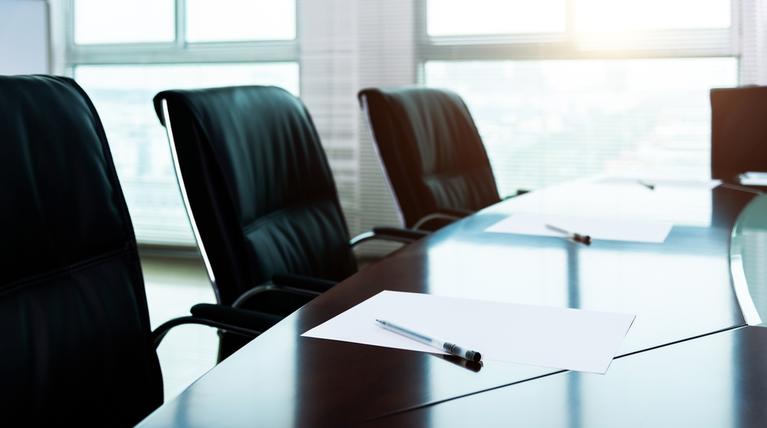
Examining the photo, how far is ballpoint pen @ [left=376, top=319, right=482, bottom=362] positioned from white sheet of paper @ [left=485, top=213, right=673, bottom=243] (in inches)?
29.7

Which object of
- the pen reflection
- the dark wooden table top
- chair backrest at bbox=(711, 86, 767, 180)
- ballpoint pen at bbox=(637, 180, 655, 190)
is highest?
chair backrest at bbox=(711, 86, 767, 180)

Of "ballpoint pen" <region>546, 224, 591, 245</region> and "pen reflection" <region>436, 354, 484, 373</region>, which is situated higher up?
"ballpoint pen" <region>546, 224, 591, 245</region>

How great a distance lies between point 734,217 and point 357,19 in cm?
305

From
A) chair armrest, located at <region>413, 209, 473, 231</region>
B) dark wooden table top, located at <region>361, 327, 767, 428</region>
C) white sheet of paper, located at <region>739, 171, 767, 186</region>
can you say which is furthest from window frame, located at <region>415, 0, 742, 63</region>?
dark wooden table top, located at <region>361, 327, 767, 428</region>

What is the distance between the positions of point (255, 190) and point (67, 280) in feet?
1.90

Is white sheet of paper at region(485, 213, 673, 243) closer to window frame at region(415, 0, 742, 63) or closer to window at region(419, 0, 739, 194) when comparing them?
window at region(419, 0, 739, 194)

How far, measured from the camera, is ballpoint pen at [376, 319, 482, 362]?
0.96 metres

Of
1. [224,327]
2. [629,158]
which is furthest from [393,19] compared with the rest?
[224,327]

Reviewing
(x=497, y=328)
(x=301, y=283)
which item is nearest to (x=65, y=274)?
(x=301, y=283)

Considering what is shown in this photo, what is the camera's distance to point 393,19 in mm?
4680

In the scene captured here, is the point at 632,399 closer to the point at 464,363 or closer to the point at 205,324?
the point at 464,363

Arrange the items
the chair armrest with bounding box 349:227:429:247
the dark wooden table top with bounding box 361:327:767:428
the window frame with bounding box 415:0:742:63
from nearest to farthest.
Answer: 1. the dark wooden table top with bounding box 361:327:767:428
2. the chair armrest with bounding box 349:227:429:247
3. the window frame with bounding box 415:0:742:63

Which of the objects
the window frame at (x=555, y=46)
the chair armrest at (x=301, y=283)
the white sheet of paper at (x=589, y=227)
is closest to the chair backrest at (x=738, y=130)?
the white sheet of paper at (x=589, y=227)

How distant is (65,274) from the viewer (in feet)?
4.28
